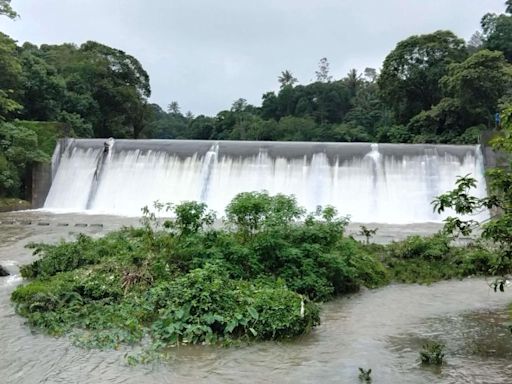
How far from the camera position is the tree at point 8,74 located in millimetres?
21719

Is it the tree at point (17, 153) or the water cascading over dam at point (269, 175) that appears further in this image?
the tree at point (17, 153)

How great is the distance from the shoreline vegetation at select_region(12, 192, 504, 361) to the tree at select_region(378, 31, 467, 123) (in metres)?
23.3

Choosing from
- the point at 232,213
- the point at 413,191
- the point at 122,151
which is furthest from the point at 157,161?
the point at 232,213

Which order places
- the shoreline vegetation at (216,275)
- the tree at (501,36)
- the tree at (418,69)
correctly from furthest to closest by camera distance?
the tree at (501,36) < the tree at (418,69) < the shoreline vegetation at (216,275)

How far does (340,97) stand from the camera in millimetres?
47156

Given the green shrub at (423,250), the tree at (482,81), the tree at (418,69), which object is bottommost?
the green shrub at (423,250)

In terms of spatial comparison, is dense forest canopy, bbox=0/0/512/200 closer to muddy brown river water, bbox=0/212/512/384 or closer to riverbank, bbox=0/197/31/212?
riverbank, bbox=0/197/31/212

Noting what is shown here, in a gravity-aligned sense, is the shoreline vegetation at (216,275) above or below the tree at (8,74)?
below

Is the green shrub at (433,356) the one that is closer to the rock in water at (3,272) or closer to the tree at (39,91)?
the rock in water at (3,272)

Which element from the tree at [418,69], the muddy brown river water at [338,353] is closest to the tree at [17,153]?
the muddy brown river water at [338,353]

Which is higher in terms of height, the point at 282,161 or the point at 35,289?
the point at 282,161

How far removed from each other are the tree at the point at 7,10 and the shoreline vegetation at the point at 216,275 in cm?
1402

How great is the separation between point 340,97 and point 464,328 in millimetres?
41699

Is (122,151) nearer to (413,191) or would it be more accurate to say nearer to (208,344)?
(413,191)
